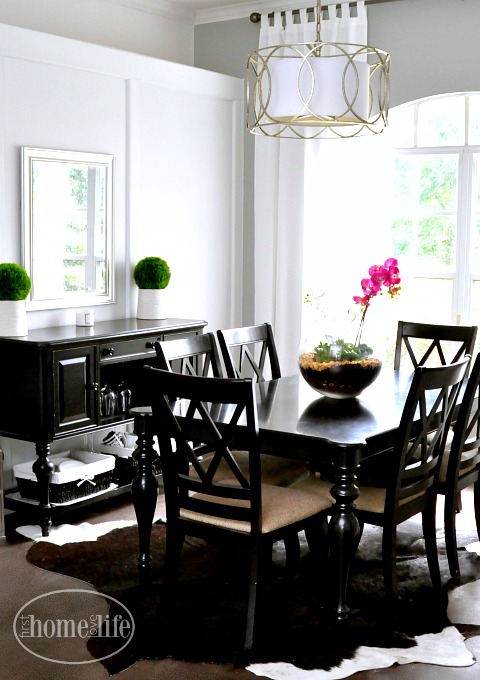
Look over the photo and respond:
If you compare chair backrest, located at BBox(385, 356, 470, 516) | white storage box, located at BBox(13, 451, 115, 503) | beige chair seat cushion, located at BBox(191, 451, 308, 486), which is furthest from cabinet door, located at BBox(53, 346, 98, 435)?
chair backrest, located at BBox(385, 356, 470, 516)

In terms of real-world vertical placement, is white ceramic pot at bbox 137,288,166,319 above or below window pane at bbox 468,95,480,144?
below

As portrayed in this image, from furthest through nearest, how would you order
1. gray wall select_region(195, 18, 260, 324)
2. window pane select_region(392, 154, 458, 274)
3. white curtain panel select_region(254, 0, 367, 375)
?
1. gray wall select_region(195, 18, 260, 324)
2. white curtain panel select_region(254, 0, 367, 375)
3. window pane select_region(392, 154, 458, 274)

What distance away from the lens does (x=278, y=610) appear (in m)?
3.22

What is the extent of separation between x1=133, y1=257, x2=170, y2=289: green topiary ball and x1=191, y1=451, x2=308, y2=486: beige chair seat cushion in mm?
1452

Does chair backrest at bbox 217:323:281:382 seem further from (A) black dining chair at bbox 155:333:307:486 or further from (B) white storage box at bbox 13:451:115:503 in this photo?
(B) white storage box at bbox 13:451:115:503

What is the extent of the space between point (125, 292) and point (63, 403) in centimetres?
114

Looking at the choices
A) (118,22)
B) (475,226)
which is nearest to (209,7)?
(118,22)

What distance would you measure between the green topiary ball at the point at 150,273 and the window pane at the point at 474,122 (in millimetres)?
2036

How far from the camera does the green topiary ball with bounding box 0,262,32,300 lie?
4059mm

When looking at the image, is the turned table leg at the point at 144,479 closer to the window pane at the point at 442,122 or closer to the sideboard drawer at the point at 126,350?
the sideboard drawer at the point at 126,350

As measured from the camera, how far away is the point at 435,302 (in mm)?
5426

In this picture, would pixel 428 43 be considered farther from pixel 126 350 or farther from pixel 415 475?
pixel 415 475

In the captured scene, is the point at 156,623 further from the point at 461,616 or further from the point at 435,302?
the point at 435,302

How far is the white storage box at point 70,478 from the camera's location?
418 centimetres
